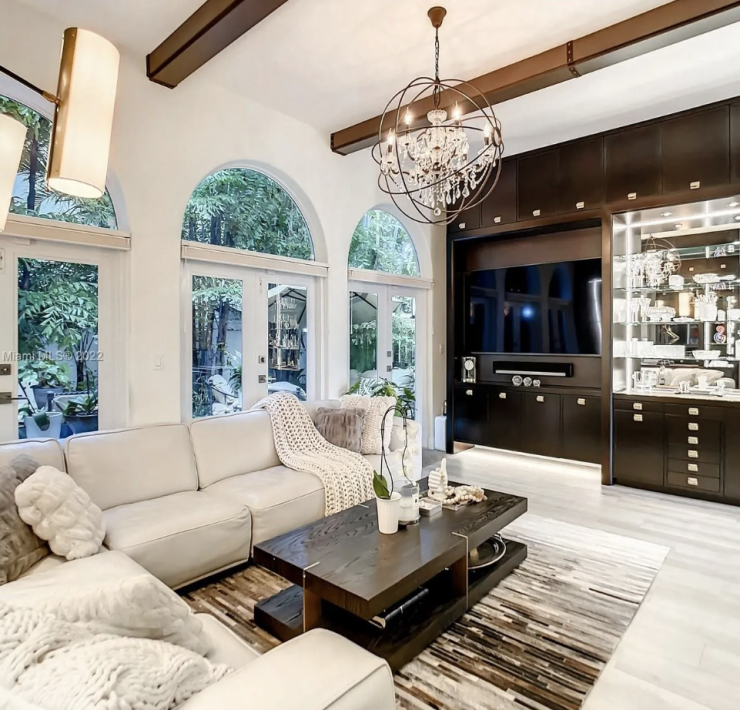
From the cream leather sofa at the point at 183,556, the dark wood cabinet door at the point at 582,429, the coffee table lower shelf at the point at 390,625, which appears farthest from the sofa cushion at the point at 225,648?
the dark wood cabinet door at the point at 582,429

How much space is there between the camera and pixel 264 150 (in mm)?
4152

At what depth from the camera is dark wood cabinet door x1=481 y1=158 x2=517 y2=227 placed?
5.12 metres

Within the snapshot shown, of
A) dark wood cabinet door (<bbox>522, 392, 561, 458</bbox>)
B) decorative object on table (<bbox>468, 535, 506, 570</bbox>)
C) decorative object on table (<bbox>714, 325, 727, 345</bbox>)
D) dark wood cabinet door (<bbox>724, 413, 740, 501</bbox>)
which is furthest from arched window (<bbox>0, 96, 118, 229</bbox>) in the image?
decorative object on table (<bbox>714, 325, 727, 345</bbox>)

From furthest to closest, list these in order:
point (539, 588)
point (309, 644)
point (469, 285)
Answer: point (469, 285)
point (539, 588)
point (309, 644)

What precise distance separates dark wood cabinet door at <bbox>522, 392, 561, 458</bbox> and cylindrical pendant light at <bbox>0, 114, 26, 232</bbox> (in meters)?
4.92

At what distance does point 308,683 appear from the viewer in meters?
0.96

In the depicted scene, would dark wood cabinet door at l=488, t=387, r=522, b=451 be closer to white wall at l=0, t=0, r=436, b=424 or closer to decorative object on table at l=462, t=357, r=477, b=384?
decorative object on table at l=462, t=357, r=477, b=384

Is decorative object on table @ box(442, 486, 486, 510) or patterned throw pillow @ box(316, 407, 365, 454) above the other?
patterned throw pillow @ box(316, 407, 365, 454)

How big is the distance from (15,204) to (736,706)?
431 centimetres

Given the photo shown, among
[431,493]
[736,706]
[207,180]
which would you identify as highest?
[207,180]

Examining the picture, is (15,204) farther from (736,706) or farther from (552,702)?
(736,706)

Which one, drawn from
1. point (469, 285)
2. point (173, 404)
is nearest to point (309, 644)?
point (173, 404)

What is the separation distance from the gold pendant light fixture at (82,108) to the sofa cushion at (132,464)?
2120mm

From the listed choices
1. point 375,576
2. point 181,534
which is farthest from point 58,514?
point 375,576
